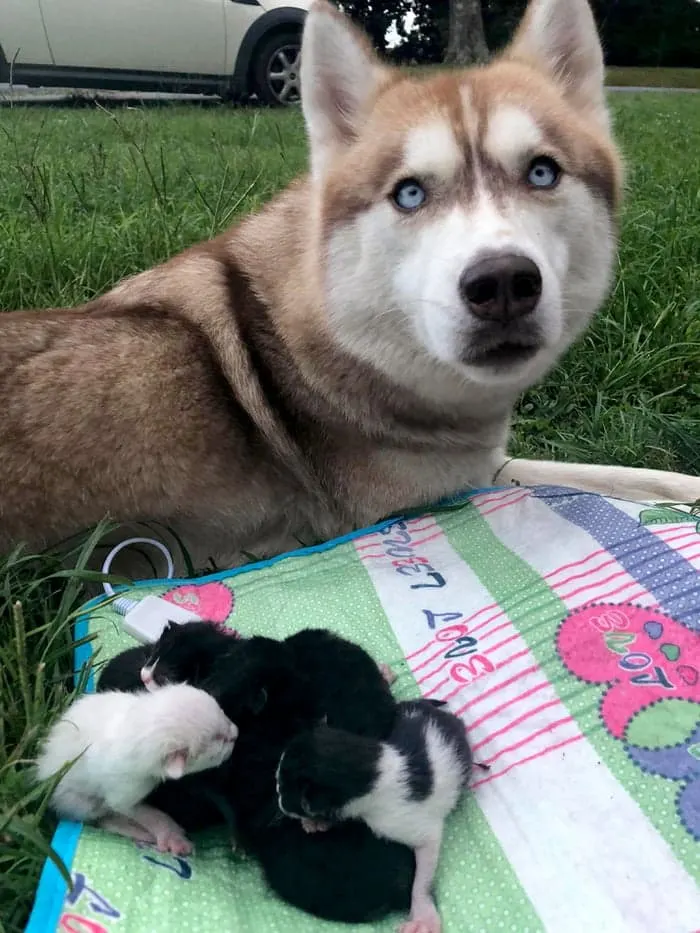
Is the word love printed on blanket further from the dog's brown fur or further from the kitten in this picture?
the dog's brown fur

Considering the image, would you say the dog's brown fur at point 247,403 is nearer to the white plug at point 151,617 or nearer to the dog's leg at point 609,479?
the dog's leg at point 609,479

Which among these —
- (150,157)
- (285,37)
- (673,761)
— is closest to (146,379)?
(673,761)

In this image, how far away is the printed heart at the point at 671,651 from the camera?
1.85 m

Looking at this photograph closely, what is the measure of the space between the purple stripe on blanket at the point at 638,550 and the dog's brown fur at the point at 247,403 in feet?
1.08

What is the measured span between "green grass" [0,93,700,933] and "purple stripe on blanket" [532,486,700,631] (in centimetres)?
81

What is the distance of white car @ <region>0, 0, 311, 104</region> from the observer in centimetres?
920

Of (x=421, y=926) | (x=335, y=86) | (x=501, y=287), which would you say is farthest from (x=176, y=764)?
(x=335, y=86)

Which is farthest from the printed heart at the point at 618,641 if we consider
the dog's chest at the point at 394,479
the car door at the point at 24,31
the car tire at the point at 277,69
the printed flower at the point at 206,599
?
the car tire at the point at 277,69

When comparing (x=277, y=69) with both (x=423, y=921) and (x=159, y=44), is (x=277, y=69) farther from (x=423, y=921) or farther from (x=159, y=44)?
(x=423, y=921)

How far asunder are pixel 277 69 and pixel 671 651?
10302mm

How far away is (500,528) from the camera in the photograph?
2.45m

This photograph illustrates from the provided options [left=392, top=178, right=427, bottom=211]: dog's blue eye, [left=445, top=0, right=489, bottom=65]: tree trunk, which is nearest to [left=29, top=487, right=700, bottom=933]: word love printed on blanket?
[left=392, top=178, right=427, bottom=211]: dog's blue eye

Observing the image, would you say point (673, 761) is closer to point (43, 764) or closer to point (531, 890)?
point (531, 890)

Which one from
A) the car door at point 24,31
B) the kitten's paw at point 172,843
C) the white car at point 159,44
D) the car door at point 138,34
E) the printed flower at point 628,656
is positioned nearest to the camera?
the kitten's paw at point 172,843
